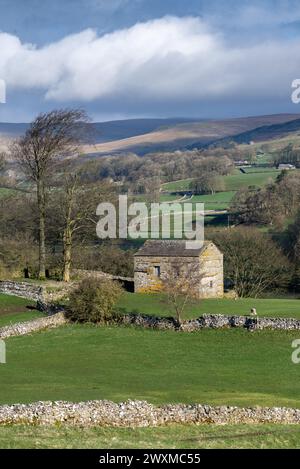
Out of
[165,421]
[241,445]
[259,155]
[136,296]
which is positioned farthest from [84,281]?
[259,155]

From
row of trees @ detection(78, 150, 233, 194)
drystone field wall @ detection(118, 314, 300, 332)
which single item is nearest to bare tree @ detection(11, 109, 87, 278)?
drystone field wall @ detection(118, 314, 300, 332)

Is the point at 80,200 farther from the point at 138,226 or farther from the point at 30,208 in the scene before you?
the point at 138,226

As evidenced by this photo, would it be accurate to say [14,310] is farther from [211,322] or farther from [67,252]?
[211,322]

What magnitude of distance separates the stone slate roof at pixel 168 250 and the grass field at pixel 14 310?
31.7 feet

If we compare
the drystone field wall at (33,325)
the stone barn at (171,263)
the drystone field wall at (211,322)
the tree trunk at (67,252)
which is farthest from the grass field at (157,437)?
the tree trunk at (67,252)

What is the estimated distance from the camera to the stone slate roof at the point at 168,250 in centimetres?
4988

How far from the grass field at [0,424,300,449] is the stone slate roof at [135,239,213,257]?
30.5m

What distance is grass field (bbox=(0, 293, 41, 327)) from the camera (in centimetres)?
4025

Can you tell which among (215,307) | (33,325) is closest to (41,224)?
(33,325)

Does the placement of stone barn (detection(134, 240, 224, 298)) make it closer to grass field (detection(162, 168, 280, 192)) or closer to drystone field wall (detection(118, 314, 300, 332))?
drystone field wall (detection(118, 314, 300, 332))

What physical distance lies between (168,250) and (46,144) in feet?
37.6

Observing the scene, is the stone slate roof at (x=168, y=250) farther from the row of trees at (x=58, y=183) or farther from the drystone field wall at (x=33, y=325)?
the drystone field wall at (x=33, y=325)

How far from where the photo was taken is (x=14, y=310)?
1710 inches
